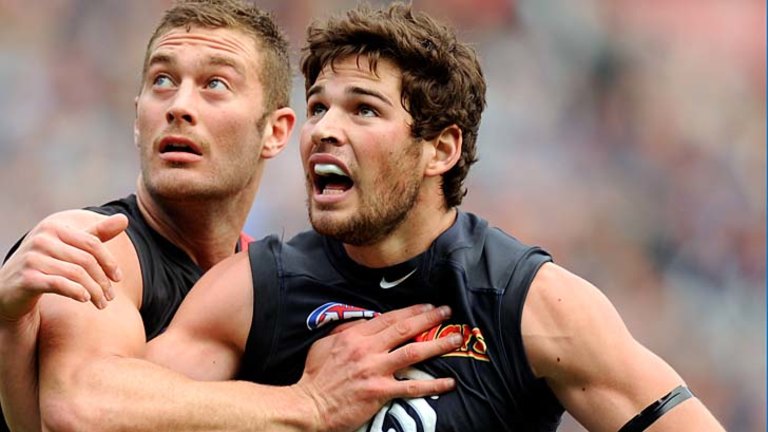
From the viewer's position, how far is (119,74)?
8078 mm

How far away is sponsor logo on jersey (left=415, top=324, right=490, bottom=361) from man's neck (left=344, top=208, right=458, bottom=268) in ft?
0.85

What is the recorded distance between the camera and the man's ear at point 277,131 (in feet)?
14.4

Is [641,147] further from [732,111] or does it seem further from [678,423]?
[678,423]

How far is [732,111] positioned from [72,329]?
6.26 meters

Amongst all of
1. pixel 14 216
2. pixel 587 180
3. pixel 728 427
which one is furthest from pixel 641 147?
pixel 14 216

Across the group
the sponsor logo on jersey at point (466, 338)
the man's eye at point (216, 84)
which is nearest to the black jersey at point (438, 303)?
the sponsor logo on jersey at point (466, 338)

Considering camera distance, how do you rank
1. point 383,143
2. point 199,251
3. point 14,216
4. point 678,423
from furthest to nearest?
point 14,216 < point 199,251 < point 383,143 < point 678,423

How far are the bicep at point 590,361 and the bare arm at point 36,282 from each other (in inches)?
46.0

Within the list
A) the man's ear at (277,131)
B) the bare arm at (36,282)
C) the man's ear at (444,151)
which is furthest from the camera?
the man's ear at (277,131)

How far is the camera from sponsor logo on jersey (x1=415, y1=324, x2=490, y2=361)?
3246mm

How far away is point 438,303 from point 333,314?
31 centimetres

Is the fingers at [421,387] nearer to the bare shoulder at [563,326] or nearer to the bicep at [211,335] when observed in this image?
the bare shoulder at [563,326]

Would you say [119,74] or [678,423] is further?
[119,74]

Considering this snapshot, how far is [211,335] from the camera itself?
336 cm
